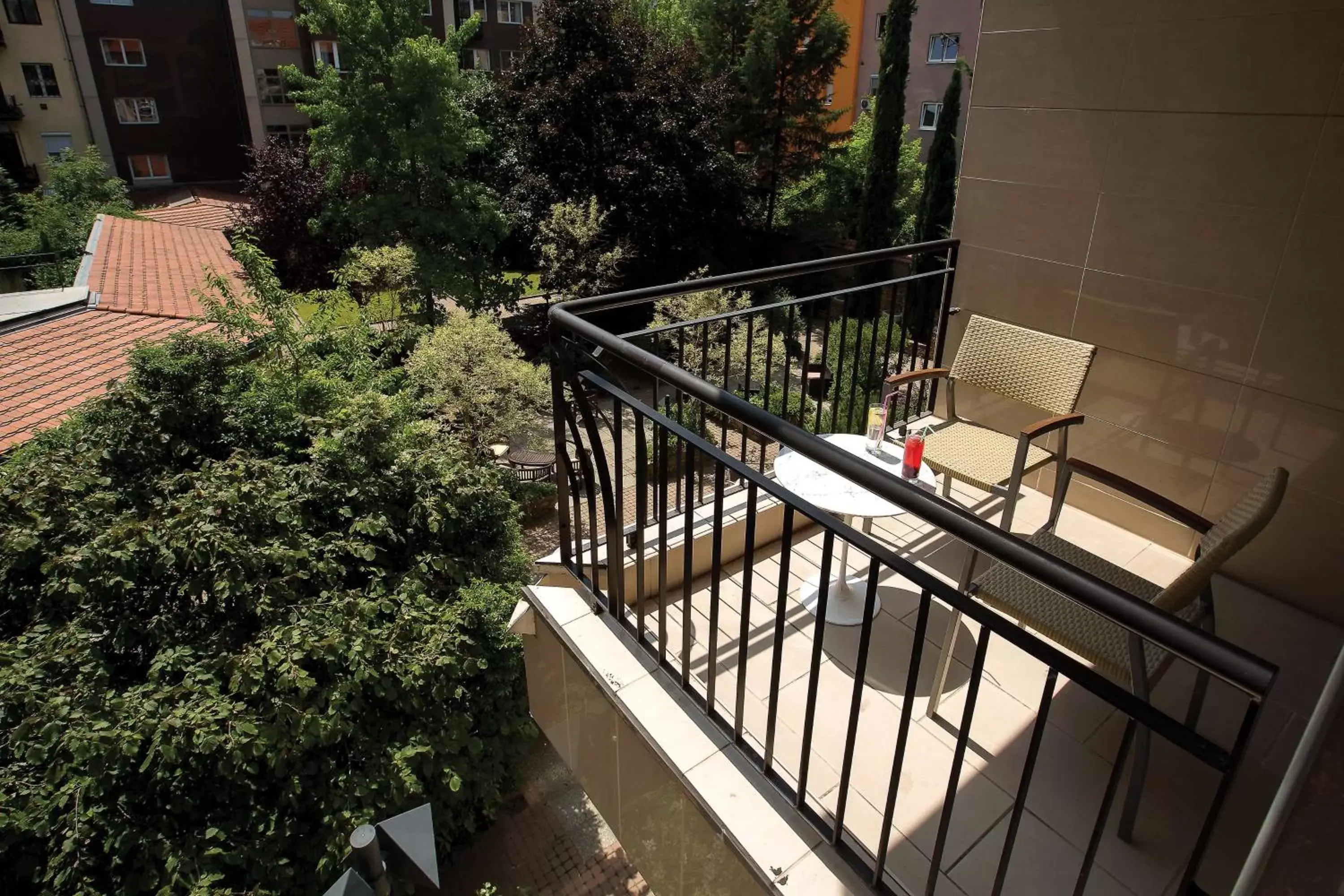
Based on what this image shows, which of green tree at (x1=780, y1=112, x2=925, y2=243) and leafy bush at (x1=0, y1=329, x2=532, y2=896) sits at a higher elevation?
green tree at (x1=780, y1=112, x2=925, y2=243)

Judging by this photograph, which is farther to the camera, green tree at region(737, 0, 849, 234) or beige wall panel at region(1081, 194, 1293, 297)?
green tree at region(737, 0, 849, 234)

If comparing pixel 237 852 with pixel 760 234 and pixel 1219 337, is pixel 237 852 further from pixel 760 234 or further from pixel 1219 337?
pixel 760 234

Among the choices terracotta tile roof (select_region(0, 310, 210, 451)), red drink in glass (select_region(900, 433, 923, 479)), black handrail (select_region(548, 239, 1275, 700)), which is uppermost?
black handrail (select_region(548, 239, 1275, 700))

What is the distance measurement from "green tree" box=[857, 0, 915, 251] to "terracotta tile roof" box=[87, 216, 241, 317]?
11428 mm

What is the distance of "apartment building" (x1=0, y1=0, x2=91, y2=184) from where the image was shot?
19.1 metres

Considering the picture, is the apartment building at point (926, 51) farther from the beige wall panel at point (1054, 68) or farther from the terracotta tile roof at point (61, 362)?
the terracotta tile roof at point (61, 362)

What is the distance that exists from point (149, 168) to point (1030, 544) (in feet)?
90.5

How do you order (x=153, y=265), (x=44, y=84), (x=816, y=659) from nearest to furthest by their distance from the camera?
(x=816, y=659) → (x=153, y=265) → (x=44, y=84)

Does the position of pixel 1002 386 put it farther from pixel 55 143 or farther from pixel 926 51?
pixel 55 143

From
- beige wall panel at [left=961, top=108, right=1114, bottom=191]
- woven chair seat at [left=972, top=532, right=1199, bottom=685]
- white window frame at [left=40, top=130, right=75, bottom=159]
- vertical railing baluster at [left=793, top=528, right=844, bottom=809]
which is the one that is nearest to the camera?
vertical railing baluster at [left=793, top=528, right=844, bottom=809]

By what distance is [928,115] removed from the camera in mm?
20578

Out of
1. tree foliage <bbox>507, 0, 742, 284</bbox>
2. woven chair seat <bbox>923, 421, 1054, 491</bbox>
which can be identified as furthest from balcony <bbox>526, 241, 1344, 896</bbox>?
tree foliage <bbox>507, 0, 742, 284</bbox>

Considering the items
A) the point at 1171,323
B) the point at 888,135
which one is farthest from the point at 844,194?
the point at 1171,323

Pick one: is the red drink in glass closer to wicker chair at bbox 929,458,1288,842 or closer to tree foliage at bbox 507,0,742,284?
wicker chair at bbox 929,458,1288,842
